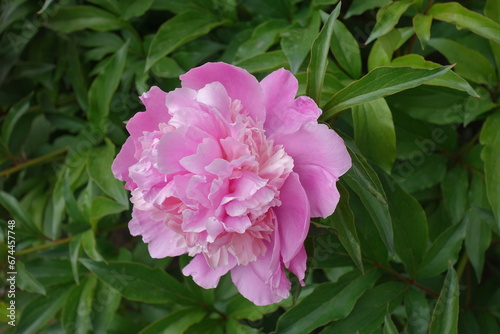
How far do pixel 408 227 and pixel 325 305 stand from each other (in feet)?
0.54

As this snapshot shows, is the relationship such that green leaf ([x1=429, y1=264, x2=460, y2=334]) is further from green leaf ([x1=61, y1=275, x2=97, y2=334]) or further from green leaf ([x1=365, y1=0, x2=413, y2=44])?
green leaf ([x1=61, y1=275, x2=97, y2=334])

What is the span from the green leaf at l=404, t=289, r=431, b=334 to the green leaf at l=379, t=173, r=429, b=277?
4cm

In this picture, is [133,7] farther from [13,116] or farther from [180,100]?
[180,100]

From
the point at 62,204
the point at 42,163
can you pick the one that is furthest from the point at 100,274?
the point at 42,163

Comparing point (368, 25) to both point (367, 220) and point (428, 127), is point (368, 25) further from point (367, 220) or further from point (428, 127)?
point (367, 220)

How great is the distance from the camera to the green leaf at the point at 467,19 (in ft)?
2.11

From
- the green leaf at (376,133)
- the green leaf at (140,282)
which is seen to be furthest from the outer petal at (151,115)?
the green leaf at (140,282)

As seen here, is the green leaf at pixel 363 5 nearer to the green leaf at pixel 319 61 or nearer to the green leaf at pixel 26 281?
the green leaf at pixel 319 61

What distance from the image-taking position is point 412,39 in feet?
2.62

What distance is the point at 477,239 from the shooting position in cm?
79

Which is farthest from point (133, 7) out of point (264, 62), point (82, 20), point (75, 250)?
point (75, 250)

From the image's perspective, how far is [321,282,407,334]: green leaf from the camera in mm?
726

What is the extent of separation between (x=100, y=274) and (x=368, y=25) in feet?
2.02

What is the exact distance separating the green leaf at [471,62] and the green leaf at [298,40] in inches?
6.8
